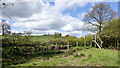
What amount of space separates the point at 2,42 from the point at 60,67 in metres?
4.37

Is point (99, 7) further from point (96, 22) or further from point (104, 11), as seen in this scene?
point (96, 22)

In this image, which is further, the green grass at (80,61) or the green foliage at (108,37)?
the green foliage at (108,37)

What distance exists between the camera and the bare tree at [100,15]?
10387 millimetres

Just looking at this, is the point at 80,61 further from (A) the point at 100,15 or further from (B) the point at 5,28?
(A) the point at 100,15

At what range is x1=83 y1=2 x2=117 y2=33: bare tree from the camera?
10387mm

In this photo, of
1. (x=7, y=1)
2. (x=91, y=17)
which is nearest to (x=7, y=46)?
(x=7, y=1)

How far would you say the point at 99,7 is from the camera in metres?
11.0

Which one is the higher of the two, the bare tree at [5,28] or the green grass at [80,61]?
the bare tree at [5,28]

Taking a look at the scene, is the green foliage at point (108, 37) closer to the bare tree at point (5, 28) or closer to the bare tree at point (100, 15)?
the bare tree at point (100, 15)

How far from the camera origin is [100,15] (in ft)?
35.5

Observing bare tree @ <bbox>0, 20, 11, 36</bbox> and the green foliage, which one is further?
the green foliage

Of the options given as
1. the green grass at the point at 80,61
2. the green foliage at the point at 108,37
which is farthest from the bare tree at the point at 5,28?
the green foliage at the point at 108,37

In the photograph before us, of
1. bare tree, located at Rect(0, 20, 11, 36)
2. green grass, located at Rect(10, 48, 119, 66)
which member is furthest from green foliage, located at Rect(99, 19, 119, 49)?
bare tree, located at Rect(0, 20, 11, 36)

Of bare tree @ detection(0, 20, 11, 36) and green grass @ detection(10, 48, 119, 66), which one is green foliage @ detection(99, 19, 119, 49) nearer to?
green grass @ detection(10, 48, 119, 66)
